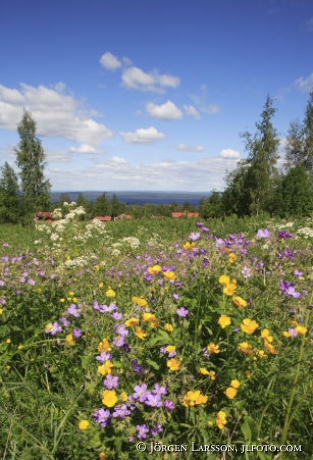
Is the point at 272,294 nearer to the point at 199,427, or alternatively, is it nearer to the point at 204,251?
the point at 204,251

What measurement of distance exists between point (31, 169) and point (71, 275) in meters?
35.8

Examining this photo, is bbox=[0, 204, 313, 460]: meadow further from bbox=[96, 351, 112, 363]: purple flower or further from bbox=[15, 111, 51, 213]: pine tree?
bbox=[15, 111, 51, 213]: pine tree

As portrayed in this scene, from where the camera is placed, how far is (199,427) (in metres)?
1.51

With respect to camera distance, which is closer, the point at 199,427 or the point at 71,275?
the point at 199,427

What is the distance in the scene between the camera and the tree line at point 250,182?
18891mm

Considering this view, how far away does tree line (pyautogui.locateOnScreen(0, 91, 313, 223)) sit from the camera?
62.0 feet

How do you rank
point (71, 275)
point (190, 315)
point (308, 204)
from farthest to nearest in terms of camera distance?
point (308, 204), point (71, 275), point (190, 315)

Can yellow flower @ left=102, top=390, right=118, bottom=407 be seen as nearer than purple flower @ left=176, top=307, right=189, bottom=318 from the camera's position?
Yes

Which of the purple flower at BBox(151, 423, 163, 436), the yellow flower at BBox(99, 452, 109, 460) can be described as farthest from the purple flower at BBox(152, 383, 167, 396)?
the yellow flower at BBox(99, 452, 109, 460)

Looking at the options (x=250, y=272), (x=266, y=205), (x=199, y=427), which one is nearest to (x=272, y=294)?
(x=250, y=272)

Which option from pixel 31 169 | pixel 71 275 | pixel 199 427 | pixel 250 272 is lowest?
pixel 199 427

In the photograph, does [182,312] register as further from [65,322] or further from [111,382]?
[65,322]

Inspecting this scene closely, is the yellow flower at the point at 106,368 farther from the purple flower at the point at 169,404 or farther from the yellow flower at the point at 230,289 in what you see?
the yellow flower at the point at 230,289

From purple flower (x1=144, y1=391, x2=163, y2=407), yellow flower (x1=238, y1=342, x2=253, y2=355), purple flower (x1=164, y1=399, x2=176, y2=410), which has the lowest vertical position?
purple flower (x1=164, y1=399, x2=176, y2=410)
